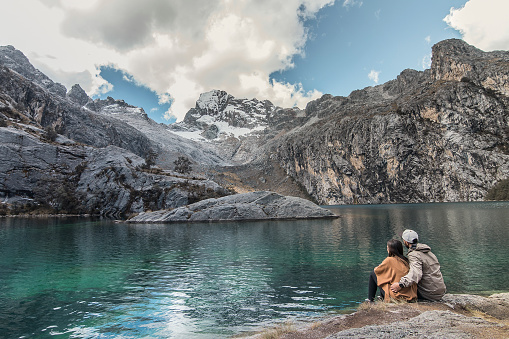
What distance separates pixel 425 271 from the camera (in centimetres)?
915

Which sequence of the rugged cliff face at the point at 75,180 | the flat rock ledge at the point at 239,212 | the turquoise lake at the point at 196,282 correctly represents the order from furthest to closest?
the rugged cliff face at the point at 75,180 < the flat rock ledge at the point at 239,212 < the turquoise lake at the point at 196,282

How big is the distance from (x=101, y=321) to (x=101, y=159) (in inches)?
4146

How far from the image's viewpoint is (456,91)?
153 metres

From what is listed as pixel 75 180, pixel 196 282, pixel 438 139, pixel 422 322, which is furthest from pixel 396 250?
pixel 438 139

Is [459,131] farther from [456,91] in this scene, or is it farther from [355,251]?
[355,251]

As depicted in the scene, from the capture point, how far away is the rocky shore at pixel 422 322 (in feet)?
20.3

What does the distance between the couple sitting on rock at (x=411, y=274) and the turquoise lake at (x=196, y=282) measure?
14.4 ft

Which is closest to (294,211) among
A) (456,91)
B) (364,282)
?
(364,282)

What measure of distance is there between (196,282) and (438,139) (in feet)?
577

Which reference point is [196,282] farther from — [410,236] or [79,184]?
[79,184]

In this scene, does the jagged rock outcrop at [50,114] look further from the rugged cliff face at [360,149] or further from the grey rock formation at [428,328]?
the grey rock formation at [428,328]

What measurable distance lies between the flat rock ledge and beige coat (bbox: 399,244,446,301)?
6150cm

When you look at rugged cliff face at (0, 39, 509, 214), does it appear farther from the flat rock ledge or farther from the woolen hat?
the woolen hat

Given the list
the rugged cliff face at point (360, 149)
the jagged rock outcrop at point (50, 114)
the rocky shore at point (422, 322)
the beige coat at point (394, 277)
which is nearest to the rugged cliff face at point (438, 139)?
the rugged cliff face at point (360, 149)
